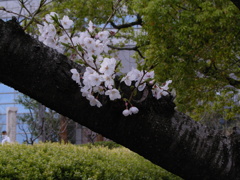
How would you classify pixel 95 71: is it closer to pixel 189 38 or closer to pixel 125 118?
pixel 125 118

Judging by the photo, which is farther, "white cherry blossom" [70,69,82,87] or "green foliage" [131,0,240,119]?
"green foliage" [131,0,240,119]

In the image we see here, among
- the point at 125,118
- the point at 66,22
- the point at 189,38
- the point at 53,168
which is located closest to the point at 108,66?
the point at 125,118

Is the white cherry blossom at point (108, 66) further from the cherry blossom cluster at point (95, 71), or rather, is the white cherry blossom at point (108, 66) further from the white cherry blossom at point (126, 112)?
the white cherry blossom at point (126, 112)

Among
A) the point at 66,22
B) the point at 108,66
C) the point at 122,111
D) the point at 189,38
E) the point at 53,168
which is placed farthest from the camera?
the point at 189,38

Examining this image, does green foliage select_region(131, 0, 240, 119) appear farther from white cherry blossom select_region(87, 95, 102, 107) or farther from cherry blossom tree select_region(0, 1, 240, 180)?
white cherry blossom select_region(87, 95, 102, 107)

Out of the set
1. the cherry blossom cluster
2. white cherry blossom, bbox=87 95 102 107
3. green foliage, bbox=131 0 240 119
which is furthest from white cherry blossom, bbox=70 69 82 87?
green foliage, bbox=131 0 240 119

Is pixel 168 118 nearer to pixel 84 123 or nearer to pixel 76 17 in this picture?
pixel 84 123

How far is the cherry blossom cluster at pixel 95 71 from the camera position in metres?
1.81

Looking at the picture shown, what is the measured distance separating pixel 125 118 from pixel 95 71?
321mm

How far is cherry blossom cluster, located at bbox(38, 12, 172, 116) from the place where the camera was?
71.3 inches

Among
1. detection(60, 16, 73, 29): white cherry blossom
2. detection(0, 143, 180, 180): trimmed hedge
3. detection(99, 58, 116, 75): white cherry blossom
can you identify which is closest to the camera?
detection(99, 58, 116, 75): white cherry blossom

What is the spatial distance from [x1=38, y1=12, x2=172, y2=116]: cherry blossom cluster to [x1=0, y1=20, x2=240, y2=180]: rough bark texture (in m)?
0.07

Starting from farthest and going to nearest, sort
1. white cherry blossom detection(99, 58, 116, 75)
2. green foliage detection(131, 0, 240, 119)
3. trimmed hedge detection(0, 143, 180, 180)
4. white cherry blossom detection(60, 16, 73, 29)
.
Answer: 1. green foliage detection(131, 0, 240, 119)
2. trimmed hedge detection(0, 143, 180, 180)
3. white cherry blossom detection(60, 16, 73, 29)
4. white cherry blossom detection(99, 58, 116, 75)

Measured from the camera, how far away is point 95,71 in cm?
185
